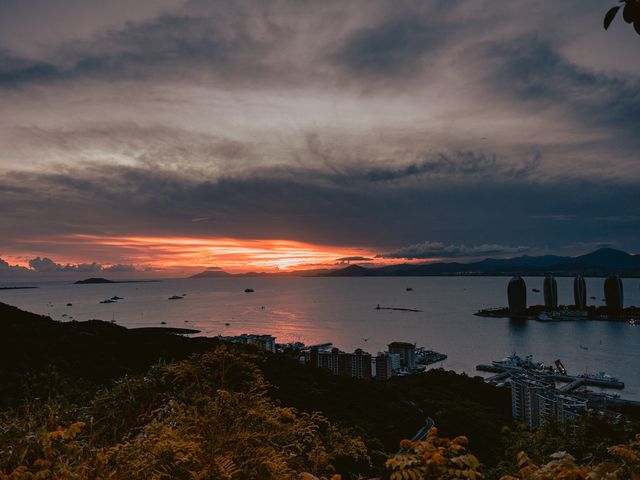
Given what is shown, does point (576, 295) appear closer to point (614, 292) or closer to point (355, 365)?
point (614, 292)

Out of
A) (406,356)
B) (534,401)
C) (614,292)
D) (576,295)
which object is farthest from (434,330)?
(534,401)

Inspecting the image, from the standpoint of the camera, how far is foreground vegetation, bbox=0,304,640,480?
10.0 feet

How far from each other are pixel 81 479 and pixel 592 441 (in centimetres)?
1085

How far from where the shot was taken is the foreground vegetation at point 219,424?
10.0 feet

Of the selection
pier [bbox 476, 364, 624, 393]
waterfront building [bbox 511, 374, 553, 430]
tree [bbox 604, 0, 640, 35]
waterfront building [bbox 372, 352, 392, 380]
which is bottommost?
pier [bbox 476, 364, 624, 393]

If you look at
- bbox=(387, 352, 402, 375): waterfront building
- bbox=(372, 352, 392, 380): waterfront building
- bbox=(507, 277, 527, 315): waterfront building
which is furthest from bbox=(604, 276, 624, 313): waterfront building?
bbox=(372, 352, 392, 380): waterfront building

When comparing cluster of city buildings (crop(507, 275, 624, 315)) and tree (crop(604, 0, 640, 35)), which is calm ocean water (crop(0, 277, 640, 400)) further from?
tree (crop(604, 0, 640, 35))

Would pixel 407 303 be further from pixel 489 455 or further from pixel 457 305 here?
pixel 489 455

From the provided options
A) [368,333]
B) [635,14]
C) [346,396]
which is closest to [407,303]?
[368,333]

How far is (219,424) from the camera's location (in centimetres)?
413

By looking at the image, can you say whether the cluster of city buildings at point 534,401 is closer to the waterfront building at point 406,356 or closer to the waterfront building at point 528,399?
the waterfront building at point 528,399

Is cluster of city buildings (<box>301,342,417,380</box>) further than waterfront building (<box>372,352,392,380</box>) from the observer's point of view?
No

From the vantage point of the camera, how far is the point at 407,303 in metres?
145

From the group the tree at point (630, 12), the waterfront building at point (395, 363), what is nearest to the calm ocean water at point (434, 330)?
the waterfront building at point (395, 363)
